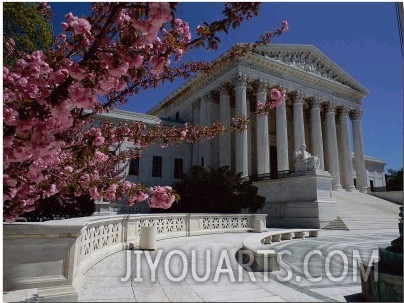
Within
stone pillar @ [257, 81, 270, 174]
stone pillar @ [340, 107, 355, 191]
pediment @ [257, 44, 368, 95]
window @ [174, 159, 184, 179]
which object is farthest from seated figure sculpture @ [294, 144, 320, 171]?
stone pillar @ [340, 107, 355, 191]

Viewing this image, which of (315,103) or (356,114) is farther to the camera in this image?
(356,114)

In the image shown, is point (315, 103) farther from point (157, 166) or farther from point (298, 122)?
point (157, 166)

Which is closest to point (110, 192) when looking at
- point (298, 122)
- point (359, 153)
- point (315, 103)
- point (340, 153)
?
point (298, 122)

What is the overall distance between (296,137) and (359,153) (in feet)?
35.8

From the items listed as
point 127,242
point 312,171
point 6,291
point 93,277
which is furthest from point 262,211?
point 6,291

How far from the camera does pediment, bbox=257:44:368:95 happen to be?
36094 mm

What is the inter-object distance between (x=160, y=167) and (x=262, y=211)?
14.3 metres

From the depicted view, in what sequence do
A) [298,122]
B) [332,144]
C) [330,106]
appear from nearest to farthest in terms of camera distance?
[298,122] → [332,144] → [330,106]

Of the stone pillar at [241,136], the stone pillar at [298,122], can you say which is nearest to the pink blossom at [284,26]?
the stone pillar at [241,136]

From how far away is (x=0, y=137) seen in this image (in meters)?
3.29

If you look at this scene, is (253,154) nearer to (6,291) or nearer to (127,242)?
(127,242)

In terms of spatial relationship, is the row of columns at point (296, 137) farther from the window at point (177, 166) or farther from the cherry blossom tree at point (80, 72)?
the cherry blossom tree at point (80, 72)

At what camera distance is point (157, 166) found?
1453 inches

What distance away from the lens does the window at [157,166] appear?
3650 centimetres
